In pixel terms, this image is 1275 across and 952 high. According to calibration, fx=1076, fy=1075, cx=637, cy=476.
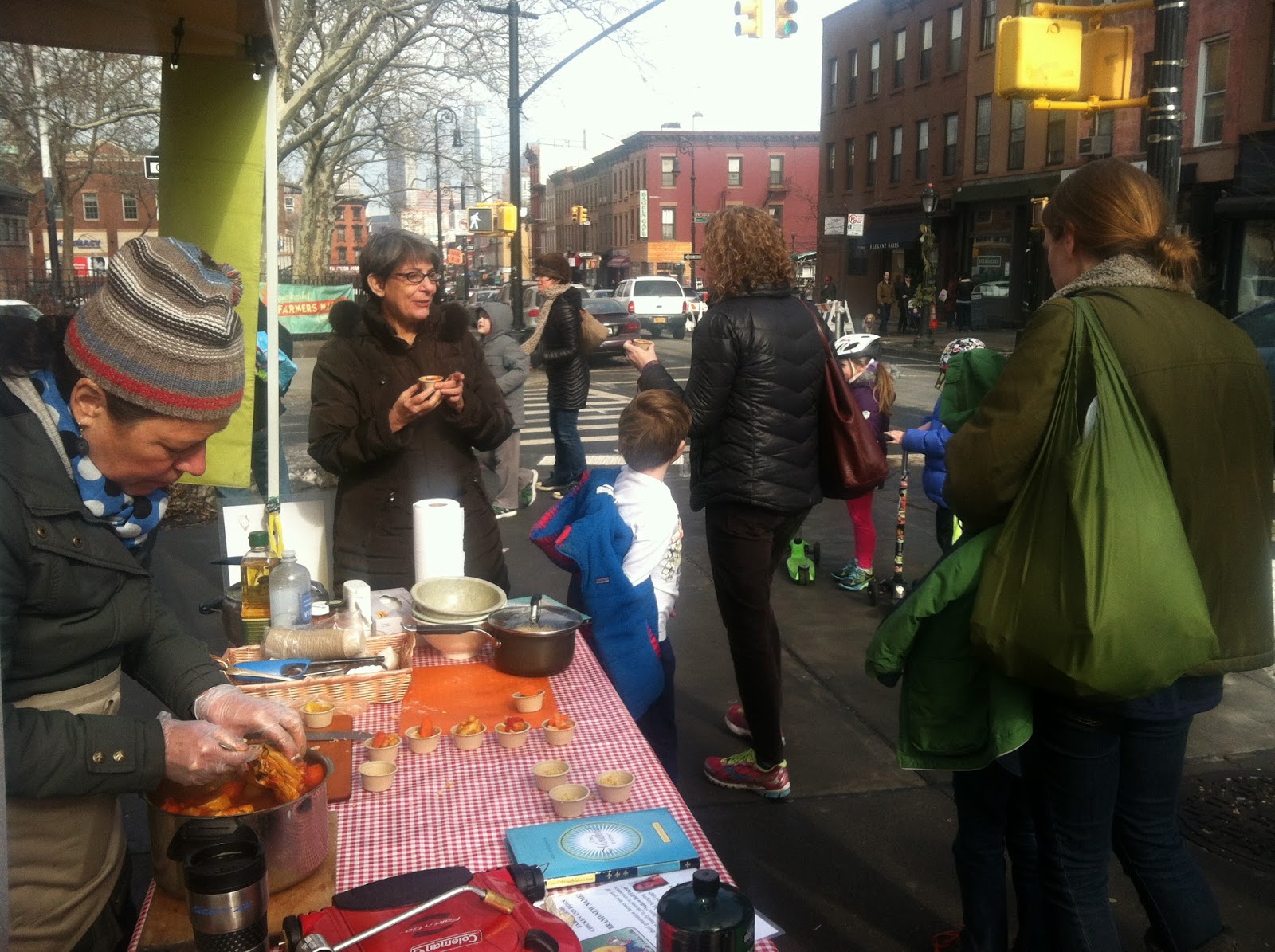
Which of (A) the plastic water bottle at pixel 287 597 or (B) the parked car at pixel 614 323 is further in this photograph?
(B) the parked car at pixel 614 323

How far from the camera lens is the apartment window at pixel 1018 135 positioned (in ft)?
104

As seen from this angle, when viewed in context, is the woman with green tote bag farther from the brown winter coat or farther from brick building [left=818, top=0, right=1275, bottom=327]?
brick building [left=818, top=0, right=1275, bottom=327]

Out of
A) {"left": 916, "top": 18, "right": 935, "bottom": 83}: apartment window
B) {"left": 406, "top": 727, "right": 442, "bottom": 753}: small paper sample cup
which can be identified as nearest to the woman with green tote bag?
{"left": 406, "top": 727, "right": 442, "bottom": 753}: small paper sample cup

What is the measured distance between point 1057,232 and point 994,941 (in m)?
1.82

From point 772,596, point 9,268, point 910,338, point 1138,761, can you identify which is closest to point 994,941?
point 1138,761

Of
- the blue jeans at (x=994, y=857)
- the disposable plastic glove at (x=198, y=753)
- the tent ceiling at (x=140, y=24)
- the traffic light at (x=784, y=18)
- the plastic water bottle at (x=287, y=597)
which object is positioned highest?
the traffic light at (x=784, y=18)

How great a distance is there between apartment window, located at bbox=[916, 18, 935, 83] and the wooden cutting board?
38818mm

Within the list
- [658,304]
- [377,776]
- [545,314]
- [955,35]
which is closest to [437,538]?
[377,776]

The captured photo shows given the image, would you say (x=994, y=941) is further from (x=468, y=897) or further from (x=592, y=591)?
(x=468, y=897)

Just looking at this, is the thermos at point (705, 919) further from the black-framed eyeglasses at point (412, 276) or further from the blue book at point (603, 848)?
the black-framed eyeglasses at point (412, 276)

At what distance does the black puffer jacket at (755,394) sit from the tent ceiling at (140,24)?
1723 mm

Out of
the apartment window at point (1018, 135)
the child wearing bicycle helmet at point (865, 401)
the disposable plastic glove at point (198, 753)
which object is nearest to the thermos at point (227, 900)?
the disposable plastic glove at point (198, 753)

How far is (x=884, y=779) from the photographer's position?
4.43 meters

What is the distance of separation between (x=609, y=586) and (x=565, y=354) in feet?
21.8
